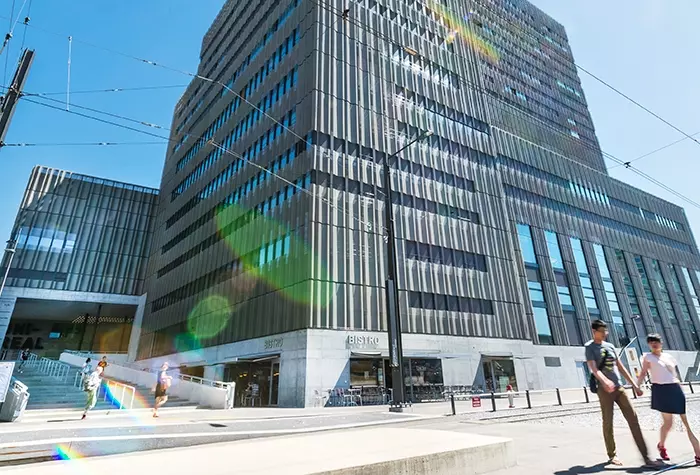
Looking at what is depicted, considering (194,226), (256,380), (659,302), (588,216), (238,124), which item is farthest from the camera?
(659,302)

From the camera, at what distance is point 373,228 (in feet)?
85.9

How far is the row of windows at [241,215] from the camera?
85.8 ft

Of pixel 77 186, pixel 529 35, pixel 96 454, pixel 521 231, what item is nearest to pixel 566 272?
pixel 521 231

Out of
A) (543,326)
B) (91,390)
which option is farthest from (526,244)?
(91,390)

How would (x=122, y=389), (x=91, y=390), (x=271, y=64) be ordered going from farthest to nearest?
(x=271, y=64) < (x=122, y=389) < (x=91, y=390)

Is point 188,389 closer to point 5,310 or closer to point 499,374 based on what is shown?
point 499,374

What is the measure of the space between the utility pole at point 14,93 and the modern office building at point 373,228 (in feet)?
27.8

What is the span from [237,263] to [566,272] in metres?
33.8

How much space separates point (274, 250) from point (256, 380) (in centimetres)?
897

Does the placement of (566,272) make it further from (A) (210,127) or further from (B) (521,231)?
(A) (210,127)

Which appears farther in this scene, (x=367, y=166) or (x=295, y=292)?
(x=367, y=166)

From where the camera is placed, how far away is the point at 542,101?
63469 millimetres

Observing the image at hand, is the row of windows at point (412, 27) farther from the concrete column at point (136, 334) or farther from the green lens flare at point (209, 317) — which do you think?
the concrete column at point (136, 334)

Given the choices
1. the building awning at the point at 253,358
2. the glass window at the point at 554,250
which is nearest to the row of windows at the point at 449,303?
the building awning at the point at 253,358
